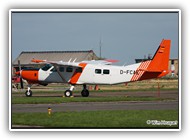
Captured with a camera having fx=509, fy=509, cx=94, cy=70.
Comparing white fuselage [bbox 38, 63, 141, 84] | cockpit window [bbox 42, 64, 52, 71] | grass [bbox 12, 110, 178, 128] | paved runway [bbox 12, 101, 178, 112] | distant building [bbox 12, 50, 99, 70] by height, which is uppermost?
distant building [bbox 12, 50, 99, 70]

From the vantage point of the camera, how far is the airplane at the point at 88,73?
26.7 meters

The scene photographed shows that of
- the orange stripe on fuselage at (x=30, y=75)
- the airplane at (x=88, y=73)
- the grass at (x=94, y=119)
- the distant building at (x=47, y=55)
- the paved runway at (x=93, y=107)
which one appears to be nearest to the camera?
the grass at (x=94, y=119)

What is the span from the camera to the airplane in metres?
26.7

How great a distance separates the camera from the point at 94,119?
1523 cm

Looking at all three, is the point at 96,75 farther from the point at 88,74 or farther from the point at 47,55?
the point at 47,55

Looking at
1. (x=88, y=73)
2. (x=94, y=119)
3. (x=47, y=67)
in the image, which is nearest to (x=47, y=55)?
(x=94, y=119)

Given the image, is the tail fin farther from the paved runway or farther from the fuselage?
the paved runway

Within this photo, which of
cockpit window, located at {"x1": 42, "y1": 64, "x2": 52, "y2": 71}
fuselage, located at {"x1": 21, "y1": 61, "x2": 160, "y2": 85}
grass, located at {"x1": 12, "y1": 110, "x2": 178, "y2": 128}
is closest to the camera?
grass, located at {"x1": 12, "y1": 110, "x2": 178, "y2": 128}

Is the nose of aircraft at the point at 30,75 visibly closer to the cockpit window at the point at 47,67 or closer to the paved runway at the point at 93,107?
the cockpit window at the point at 47,67

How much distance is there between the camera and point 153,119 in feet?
46.8

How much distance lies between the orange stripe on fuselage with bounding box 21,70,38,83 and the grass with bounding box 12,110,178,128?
12424 millimetres

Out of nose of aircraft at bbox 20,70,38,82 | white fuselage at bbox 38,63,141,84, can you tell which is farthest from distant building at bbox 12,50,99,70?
nose of aircraft at bbox 20,70,38,82

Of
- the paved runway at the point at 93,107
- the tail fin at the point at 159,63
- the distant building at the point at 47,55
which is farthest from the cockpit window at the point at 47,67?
the paved runway at the point at 93,107
